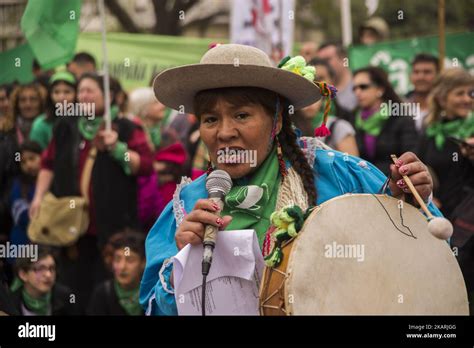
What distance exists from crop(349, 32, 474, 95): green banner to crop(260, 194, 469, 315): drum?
664 centimetres

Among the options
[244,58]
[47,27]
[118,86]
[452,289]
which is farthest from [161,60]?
[452,289]

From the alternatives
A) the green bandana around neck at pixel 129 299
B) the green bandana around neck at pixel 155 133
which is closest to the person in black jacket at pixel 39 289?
the green bandana around neck at pixel 129 299

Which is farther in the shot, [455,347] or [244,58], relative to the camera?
[244,58]

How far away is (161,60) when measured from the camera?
38.5ft

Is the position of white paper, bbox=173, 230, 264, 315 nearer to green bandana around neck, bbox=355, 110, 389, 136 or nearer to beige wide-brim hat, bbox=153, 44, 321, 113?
beige wide-brim hat, bbox=153, 44, 321, 113

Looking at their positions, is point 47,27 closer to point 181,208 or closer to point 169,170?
point 169,170

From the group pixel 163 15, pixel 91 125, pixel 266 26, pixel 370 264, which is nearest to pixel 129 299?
pixel 91 125

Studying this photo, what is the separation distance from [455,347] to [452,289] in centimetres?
20

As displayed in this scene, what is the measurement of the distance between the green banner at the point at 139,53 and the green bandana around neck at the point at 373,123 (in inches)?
122

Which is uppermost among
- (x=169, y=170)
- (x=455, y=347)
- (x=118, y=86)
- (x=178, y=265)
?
(x=118, y=86)

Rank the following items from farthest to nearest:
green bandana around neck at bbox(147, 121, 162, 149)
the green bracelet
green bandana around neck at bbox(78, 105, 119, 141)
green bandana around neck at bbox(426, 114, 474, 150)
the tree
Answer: the tree, green bandana around neck at bbox(147, 121, 162, 149), green bandana around neck at bbox(78, 105, 119, 141), the green bracelet, green bandana around neck at bbox(426, 114, 474, 150)

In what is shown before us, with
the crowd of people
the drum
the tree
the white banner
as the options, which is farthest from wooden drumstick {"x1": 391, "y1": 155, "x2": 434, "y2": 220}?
the tree

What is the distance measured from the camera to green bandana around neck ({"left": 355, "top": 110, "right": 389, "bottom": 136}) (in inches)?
341

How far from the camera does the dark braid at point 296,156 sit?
459 cm
